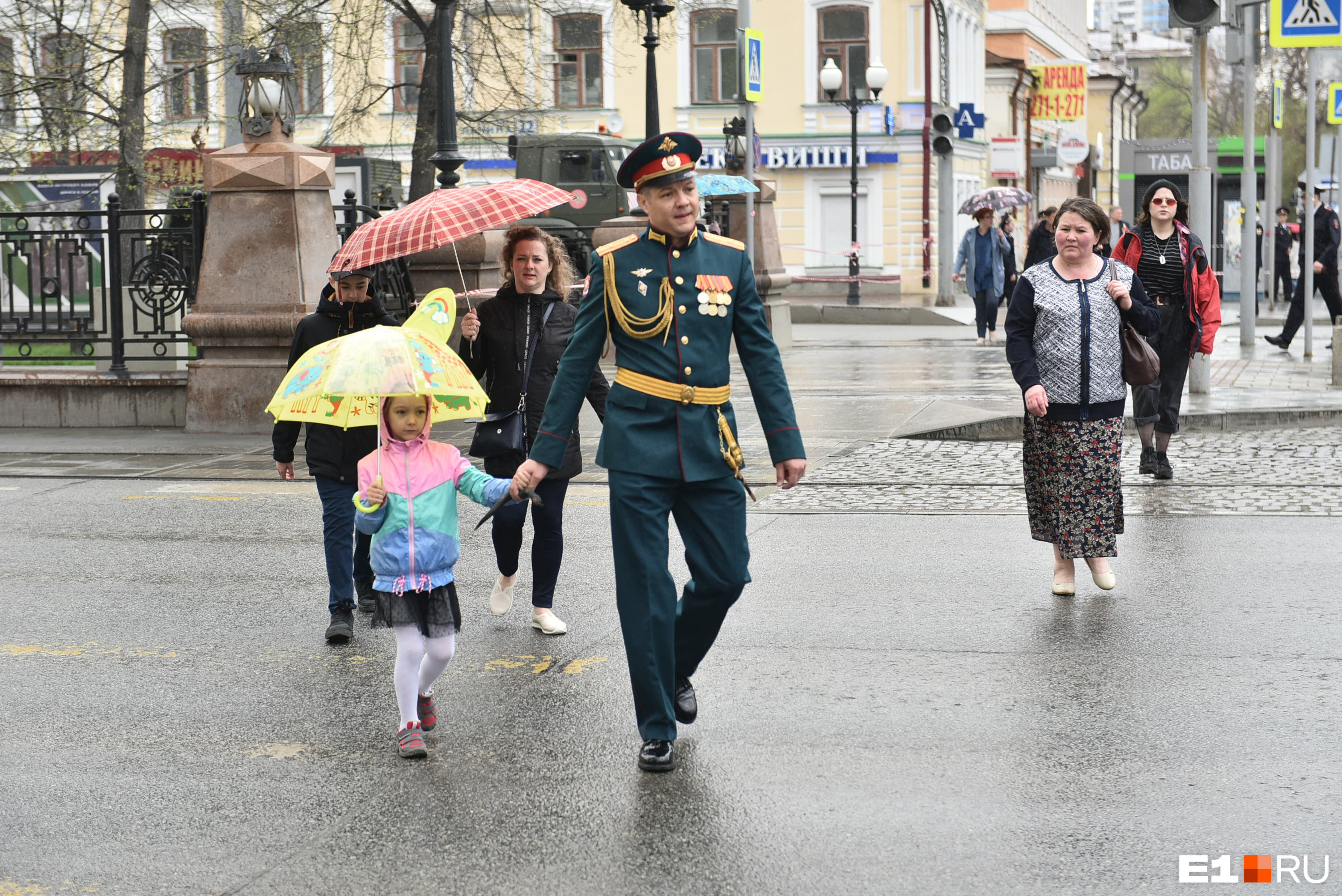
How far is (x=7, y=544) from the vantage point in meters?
9.52

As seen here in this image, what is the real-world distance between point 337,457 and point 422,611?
1844 mm

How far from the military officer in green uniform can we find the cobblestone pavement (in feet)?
15.5

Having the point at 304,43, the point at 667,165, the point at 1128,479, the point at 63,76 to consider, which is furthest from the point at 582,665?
the point at 304,43

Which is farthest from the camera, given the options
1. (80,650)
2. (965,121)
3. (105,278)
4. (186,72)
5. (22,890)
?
(965,121)

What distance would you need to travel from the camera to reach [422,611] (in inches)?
216

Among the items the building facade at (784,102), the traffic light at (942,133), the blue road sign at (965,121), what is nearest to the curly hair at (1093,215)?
the traffic light at (942,133)

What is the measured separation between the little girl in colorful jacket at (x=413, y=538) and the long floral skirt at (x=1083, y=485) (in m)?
3.11

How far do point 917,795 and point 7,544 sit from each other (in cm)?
645

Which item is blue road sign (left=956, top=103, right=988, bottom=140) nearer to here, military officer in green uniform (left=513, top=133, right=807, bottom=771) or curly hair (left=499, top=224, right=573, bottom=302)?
curly hair (left=499, top=224, right=573, bottom=302)

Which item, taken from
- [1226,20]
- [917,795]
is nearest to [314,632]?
[917,795]

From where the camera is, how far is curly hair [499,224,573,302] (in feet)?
23.3

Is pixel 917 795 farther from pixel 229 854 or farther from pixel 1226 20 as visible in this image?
pixel 1226 20

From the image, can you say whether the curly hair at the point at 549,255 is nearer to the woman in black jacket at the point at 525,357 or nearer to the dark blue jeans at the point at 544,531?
the woman in black jacket at the point at 525,357

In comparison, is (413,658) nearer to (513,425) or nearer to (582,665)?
(582,665)
